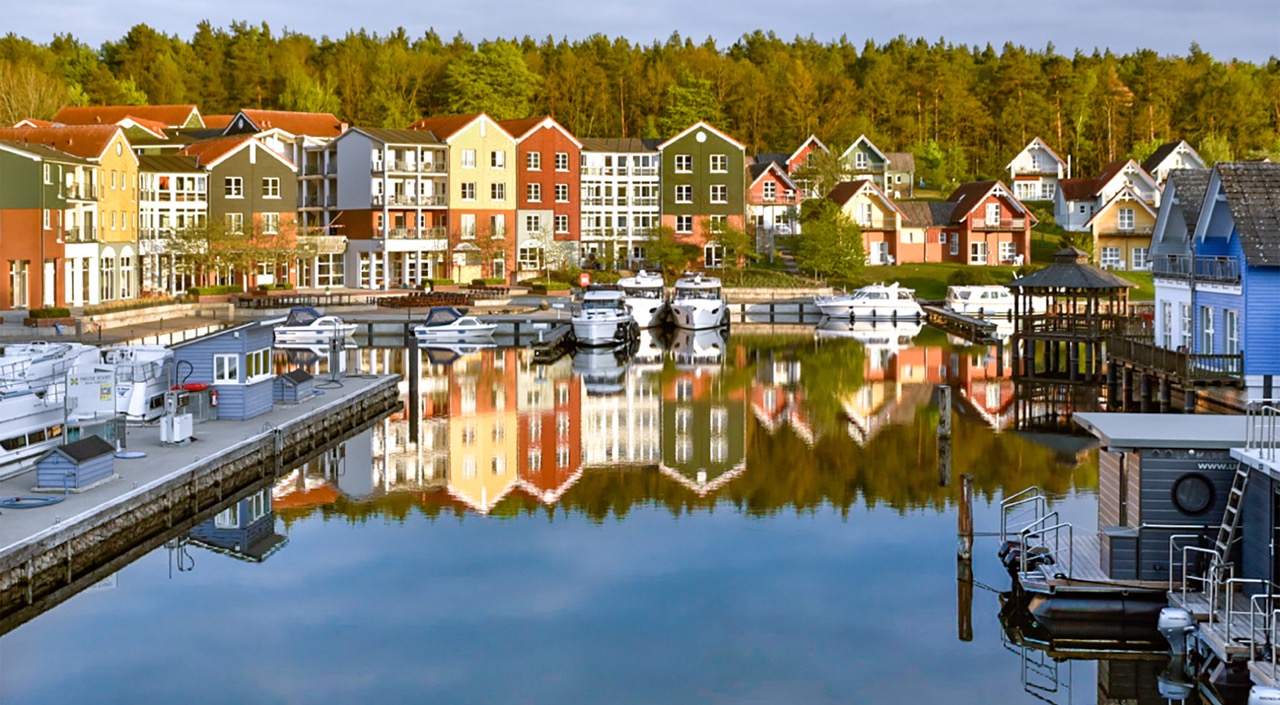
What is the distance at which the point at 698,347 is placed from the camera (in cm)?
6744

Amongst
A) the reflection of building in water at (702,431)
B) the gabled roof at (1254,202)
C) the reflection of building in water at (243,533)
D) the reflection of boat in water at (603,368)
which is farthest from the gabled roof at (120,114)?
the gabled roof at (1254,202)

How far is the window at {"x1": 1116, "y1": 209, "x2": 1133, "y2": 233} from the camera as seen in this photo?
94.9 metres

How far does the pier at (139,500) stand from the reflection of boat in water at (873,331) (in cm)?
3389

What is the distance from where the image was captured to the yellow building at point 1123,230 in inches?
3720

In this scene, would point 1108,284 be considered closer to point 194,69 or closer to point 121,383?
point 121,383

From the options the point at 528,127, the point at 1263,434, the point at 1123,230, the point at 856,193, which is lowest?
the point at 1263,434

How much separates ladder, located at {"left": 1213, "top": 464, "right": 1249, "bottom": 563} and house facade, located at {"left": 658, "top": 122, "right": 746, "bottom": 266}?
80562mm

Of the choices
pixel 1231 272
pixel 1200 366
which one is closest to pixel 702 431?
pixel 1200 366

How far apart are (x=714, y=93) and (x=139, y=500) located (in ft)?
376

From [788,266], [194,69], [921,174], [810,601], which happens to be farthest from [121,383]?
[194,69]

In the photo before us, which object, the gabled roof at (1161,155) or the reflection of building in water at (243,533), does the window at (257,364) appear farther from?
the gabled roof at (1161,155)

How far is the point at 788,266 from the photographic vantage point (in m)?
98.9

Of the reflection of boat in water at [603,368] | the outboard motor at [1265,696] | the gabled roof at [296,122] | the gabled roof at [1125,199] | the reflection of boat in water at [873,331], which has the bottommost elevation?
the outboard motor at [1265,696]

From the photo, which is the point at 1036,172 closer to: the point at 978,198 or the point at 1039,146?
the point at 1039,146
